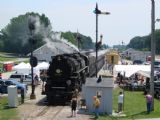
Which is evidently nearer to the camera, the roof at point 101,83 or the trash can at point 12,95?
the roof at point 101,83

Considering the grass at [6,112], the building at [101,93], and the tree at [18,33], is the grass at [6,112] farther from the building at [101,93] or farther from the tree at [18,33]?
the tree at [18,33]

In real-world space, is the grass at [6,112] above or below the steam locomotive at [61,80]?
below

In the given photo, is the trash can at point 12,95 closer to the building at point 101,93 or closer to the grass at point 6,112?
the grass at point 6,112

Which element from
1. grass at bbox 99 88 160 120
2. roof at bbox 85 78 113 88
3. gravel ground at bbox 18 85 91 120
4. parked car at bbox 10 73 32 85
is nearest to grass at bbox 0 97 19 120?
gravel ground at bbox 18 85 91 120

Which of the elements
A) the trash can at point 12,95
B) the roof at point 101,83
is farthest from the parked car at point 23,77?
the roof at point 101,83

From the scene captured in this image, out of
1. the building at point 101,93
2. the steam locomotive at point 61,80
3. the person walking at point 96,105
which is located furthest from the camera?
the steam locomotive at point 61,80

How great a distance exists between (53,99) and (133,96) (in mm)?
9112

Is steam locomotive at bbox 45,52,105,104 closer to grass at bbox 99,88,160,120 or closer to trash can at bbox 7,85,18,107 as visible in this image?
trash can at bbox 7,85,18,107

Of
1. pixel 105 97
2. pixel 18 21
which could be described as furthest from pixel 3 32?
pixel 105 97

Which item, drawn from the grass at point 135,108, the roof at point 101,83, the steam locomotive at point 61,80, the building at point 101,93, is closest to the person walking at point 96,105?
the grass at point 135,108

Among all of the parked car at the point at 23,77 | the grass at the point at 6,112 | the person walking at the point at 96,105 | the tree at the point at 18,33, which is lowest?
the grass at the point at 6,112

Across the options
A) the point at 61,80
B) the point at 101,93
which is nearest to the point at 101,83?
the point at 101,93

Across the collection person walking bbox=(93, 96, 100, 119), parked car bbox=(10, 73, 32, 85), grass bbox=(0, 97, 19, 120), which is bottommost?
grass bbox=(0, 97, 19, 120)

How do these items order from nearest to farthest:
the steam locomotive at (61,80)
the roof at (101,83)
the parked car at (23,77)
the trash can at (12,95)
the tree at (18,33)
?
the roof at (101,83)
the trash can at (12,95)
the steam locomotive at (61,80)
the parked car at (23,77)
the tree at (18,33)
